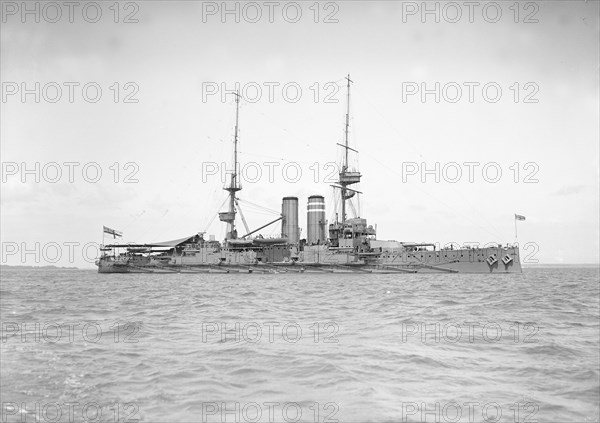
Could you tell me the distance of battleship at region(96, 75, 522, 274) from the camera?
46812mm

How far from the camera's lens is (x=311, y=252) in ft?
163

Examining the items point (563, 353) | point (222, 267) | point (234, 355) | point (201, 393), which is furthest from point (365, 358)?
point (222, 267)

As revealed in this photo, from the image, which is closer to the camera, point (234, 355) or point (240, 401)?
point (240, 401)

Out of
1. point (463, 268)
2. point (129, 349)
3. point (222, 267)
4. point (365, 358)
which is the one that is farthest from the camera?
point (222, 267)

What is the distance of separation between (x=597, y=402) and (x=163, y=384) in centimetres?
512

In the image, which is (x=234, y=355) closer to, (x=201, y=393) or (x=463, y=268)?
(x=201, y=393)

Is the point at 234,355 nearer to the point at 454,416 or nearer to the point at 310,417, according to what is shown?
the point at 310,417

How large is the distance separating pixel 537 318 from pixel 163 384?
9612 mm

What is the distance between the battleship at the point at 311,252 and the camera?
46812 millimetres

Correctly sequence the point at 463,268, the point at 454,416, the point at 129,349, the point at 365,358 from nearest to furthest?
1. the point at 454,416
2. the point at 365,358
3. the point at 129,349
4. the point at 463,268

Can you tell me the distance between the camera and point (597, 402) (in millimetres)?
5262

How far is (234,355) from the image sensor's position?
7430mm

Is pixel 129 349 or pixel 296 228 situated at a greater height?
pixel 296 228

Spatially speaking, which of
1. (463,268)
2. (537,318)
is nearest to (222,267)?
(463,268)
